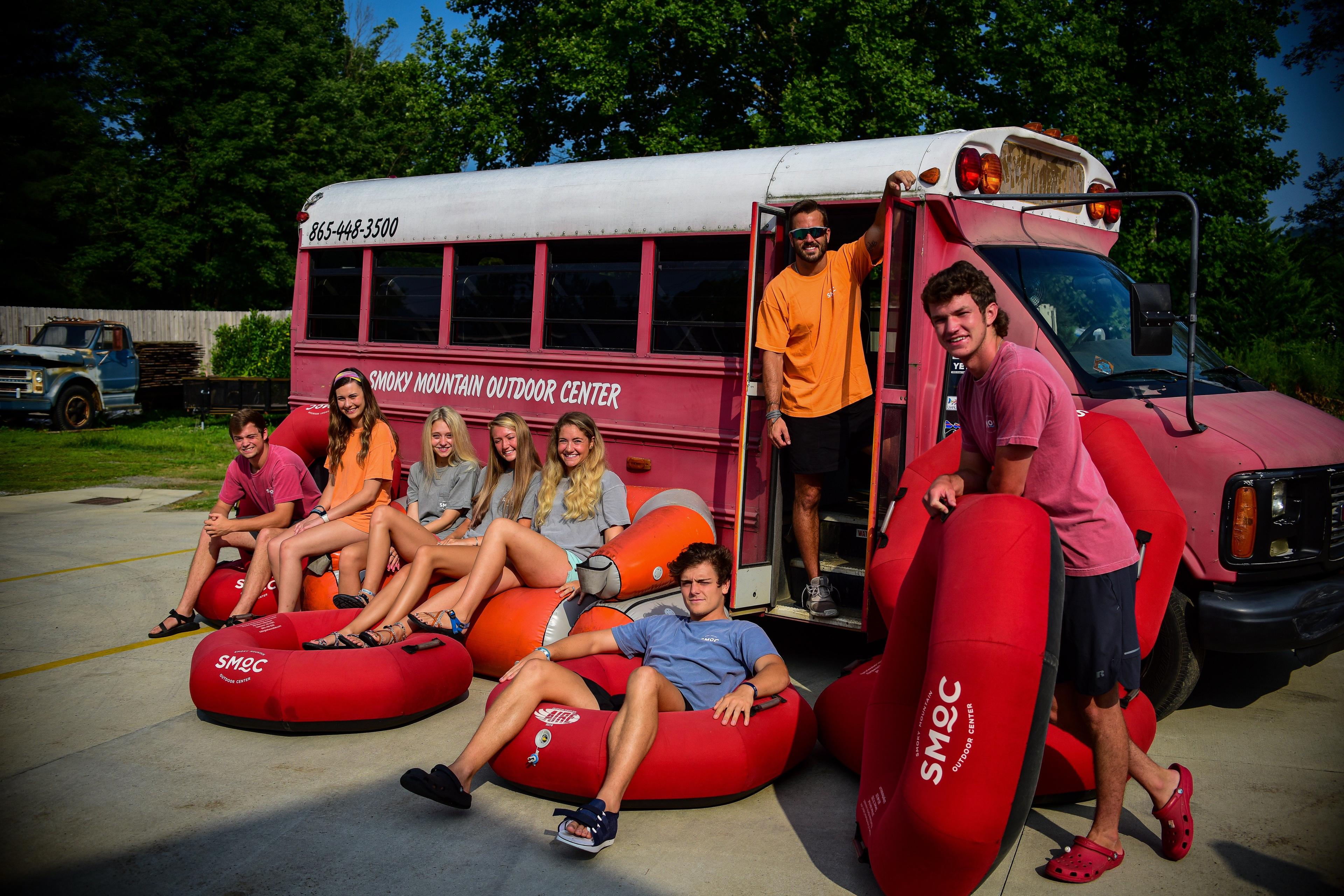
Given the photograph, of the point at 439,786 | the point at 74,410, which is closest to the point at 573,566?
the point at 439,786

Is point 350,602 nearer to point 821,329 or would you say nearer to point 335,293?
point 821,329

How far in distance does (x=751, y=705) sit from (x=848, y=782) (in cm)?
73

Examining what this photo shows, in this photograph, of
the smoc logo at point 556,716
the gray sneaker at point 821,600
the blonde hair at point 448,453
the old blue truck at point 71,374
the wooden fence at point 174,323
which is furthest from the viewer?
the wooden fence at point 174,323

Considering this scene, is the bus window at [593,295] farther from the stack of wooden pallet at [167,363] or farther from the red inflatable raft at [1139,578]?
the stack of wooden pallet at [167,363]

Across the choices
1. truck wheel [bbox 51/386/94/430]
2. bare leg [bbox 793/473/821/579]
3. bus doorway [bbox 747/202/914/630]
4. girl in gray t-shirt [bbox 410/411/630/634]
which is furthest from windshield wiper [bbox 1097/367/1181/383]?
truck wheel [bbox 51/386/94/430]

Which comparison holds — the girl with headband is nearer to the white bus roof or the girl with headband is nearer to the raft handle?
the white bus roof

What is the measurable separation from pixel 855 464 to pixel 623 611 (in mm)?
2159

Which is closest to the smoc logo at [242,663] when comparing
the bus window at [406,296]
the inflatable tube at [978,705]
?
the inflatable tube at [978,705]

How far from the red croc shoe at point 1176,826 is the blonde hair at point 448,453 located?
4829 millimetres

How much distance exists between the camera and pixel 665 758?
395 cm

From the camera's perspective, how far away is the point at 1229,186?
17.2 metres

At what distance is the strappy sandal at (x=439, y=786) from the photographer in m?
3.87

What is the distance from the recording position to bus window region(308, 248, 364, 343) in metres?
8.90

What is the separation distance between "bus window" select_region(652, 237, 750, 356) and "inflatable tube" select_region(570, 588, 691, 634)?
1735 millimetres
